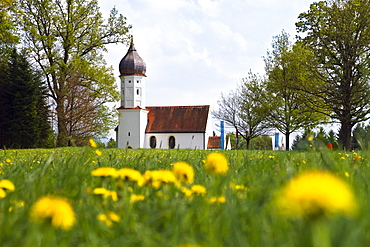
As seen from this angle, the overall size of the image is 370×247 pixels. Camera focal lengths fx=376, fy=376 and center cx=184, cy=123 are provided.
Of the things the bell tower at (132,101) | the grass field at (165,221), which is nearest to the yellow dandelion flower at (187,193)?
the grass field at (165,221)

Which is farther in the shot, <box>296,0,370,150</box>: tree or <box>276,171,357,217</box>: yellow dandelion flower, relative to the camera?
<box>296,0,370,150</box>: tree

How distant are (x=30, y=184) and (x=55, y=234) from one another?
71 centimetres

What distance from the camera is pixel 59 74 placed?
30.2 m

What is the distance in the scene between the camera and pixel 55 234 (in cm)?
115

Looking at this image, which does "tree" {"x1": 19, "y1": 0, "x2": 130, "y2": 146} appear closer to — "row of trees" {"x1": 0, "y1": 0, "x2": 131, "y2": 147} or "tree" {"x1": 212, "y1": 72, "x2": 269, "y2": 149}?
"row of trees" {"x1": 0, "y1": 0, "x2": 131, "y2": 147}

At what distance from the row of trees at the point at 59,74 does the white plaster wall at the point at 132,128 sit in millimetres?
18453

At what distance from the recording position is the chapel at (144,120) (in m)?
52.1


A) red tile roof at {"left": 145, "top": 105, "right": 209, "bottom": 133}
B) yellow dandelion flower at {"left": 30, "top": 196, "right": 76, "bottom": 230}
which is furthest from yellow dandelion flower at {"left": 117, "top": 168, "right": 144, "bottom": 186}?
red tile roof at {"left": 145, "top": 105, "right": 209, "bottom": 133}

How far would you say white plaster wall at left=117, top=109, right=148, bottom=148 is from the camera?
172 ft

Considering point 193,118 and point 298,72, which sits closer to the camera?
point 298,72

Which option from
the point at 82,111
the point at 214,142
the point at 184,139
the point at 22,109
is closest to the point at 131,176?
the point at 22,109

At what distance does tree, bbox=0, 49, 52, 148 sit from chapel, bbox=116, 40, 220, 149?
23.4m

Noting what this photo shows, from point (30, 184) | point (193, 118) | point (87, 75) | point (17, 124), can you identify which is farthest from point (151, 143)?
point (30, 184)

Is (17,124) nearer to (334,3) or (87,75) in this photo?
(87,75)
